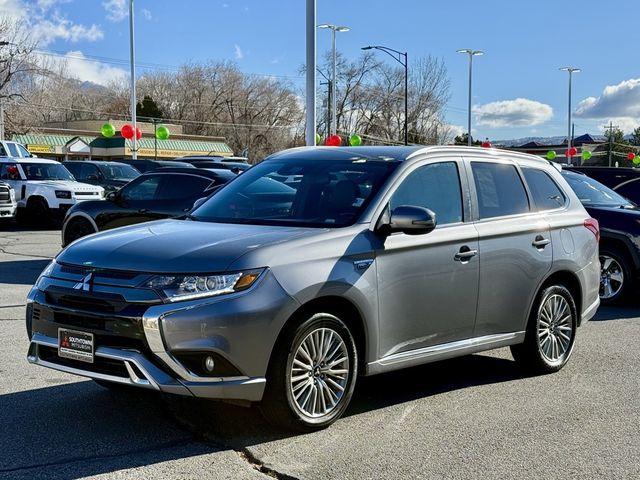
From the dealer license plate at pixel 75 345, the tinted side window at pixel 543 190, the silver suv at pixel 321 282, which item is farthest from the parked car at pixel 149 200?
the dealer license plate at pixel 75 345

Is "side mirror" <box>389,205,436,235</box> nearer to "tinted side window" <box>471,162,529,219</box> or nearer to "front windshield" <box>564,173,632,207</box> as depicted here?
"tinted side window" <box>471,162,529,219</box>

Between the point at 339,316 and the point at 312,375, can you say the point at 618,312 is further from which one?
the point at 312,375

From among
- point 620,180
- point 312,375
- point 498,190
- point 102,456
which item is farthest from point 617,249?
point 102,456

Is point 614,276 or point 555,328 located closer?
point 555,328

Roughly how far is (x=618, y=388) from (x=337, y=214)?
Answer: 273cm

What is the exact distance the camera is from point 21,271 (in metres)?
12.7

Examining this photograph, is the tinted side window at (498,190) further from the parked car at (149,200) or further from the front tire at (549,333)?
the parked car at (149,200)

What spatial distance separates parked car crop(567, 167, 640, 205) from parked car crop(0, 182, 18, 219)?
13.5 meters

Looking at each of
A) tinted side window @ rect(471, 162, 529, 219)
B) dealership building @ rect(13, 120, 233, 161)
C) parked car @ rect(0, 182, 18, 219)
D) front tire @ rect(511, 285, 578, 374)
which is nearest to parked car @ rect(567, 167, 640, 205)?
front tire @ rect(511, 285, 578, 374)

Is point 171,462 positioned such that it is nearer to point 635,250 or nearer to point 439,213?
point 439,213

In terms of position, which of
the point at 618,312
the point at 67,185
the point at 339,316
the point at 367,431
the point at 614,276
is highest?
the point at 67,185

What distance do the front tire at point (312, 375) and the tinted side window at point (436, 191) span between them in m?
1.12

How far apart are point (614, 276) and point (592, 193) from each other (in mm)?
1284

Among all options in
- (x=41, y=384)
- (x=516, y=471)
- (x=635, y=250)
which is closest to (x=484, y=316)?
(x=516, y=471)
